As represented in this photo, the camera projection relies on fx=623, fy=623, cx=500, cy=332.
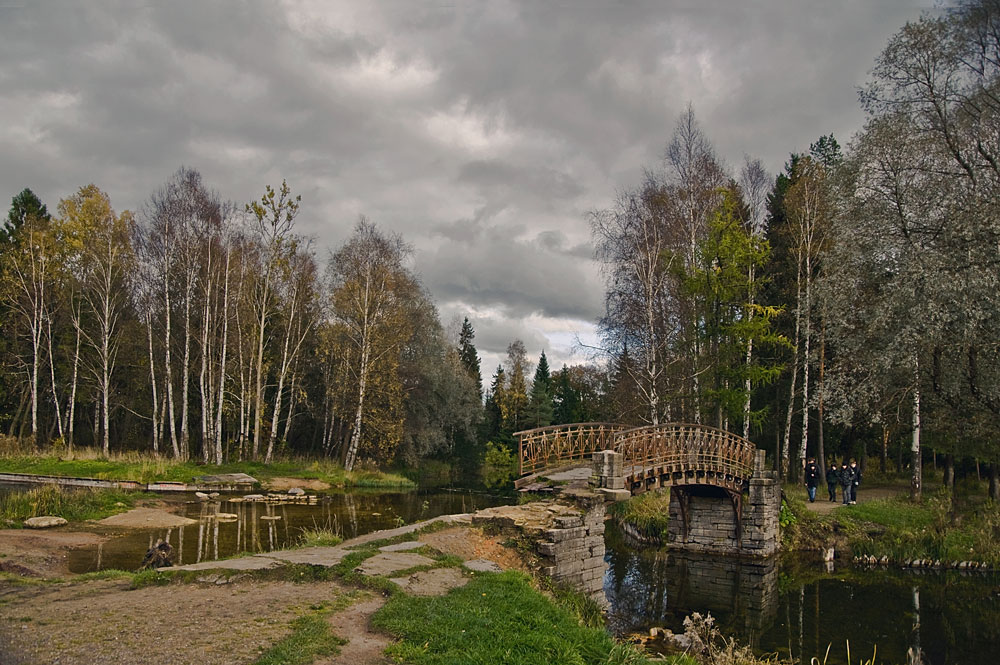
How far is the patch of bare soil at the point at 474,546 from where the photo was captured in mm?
11031

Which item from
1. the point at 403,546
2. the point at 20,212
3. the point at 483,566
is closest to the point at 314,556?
the point at 403,546

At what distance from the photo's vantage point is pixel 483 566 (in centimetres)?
992

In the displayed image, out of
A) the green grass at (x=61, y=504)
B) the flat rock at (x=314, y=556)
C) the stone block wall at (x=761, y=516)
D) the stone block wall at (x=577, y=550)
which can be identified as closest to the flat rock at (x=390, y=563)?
the flat rock at (x=314, y=556)

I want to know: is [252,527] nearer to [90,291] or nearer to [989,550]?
[989,550]

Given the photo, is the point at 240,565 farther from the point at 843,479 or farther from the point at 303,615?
the point at 843,479

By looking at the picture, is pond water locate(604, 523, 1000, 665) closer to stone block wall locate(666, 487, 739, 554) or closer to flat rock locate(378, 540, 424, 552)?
stone block wall locate(666, 487, 739, 554)

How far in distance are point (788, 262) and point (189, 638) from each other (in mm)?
29296

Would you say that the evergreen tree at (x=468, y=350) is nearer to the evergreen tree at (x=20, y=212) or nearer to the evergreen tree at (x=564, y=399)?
the evergreen tree at (x=564, y=399)

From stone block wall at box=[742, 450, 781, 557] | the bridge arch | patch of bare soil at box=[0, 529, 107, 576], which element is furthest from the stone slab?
stone block wall at box=[742, 450, 781, 557]

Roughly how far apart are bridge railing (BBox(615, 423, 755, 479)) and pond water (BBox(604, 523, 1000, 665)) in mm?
2987

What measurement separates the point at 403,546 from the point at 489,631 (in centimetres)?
421

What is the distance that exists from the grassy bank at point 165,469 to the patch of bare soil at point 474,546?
17877mm

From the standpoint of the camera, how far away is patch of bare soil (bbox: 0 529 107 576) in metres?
11.2

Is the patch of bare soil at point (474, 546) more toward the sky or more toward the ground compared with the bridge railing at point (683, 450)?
more toward the ground
